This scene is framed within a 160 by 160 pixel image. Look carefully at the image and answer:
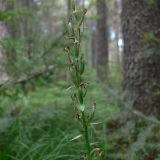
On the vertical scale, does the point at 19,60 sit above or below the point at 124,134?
above

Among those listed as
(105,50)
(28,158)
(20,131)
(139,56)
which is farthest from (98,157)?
(105,50)

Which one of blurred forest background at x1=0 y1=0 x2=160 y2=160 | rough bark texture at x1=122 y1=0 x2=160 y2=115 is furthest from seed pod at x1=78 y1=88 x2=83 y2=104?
rough bark texture at x1=122 y1=0 x2=160 y2=115

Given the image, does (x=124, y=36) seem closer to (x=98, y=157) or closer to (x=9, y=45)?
(x=9, y=45)

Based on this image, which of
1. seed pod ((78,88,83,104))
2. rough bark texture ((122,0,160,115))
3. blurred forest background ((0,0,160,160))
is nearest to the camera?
seed pod ((78,88,83,104))

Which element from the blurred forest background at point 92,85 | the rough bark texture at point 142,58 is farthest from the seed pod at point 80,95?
the rough bark texture at point 142,58

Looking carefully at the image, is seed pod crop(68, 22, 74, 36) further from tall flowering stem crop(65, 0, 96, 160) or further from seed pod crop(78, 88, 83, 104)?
seed pod crop(78, 88, 83, 104)

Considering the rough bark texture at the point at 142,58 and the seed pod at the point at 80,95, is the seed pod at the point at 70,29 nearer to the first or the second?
the seed pod at the point at 80,95

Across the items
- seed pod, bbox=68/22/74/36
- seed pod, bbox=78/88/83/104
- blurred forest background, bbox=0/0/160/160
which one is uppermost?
seed pod, bbox=68/22/74/36

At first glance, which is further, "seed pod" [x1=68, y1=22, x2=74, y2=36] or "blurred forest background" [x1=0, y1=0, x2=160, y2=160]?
"blurred forest background" [x1=0, y1=0, x2=160, y2=160]

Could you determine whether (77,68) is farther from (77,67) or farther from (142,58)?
(142,58)
